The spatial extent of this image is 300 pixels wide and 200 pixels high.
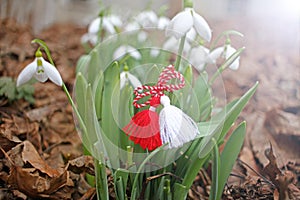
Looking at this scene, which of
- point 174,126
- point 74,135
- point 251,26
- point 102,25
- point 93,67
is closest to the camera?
point 174,126

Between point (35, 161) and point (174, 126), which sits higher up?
point (174, 126)

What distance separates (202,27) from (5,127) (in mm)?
518

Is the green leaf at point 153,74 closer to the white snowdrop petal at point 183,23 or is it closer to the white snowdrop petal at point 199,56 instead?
the white snowdrop petal at point 183,23

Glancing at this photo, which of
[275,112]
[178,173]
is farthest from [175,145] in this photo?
[275,112]

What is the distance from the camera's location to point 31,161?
2.69 ft

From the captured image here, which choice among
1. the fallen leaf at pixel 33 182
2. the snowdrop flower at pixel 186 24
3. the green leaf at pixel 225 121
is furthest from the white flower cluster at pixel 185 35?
the fallen leaf at pixel 33 182

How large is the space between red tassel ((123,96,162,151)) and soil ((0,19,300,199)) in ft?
0.55

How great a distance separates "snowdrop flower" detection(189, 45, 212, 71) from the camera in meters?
0.90

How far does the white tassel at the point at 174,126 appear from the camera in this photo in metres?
0.64

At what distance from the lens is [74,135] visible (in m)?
1.12

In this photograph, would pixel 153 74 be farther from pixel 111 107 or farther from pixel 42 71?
pixel 42 71

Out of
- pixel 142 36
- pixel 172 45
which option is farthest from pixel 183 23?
pixel 142 36

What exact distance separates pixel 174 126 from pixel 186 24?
21cm

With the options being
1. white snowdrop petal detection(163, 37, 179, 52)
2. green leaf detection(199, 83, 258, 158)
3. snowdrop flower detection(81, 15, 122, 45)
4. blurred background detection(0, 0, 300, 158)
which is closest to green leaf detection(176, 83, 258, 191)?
green leaf detection(199, 83, 258, 158)
